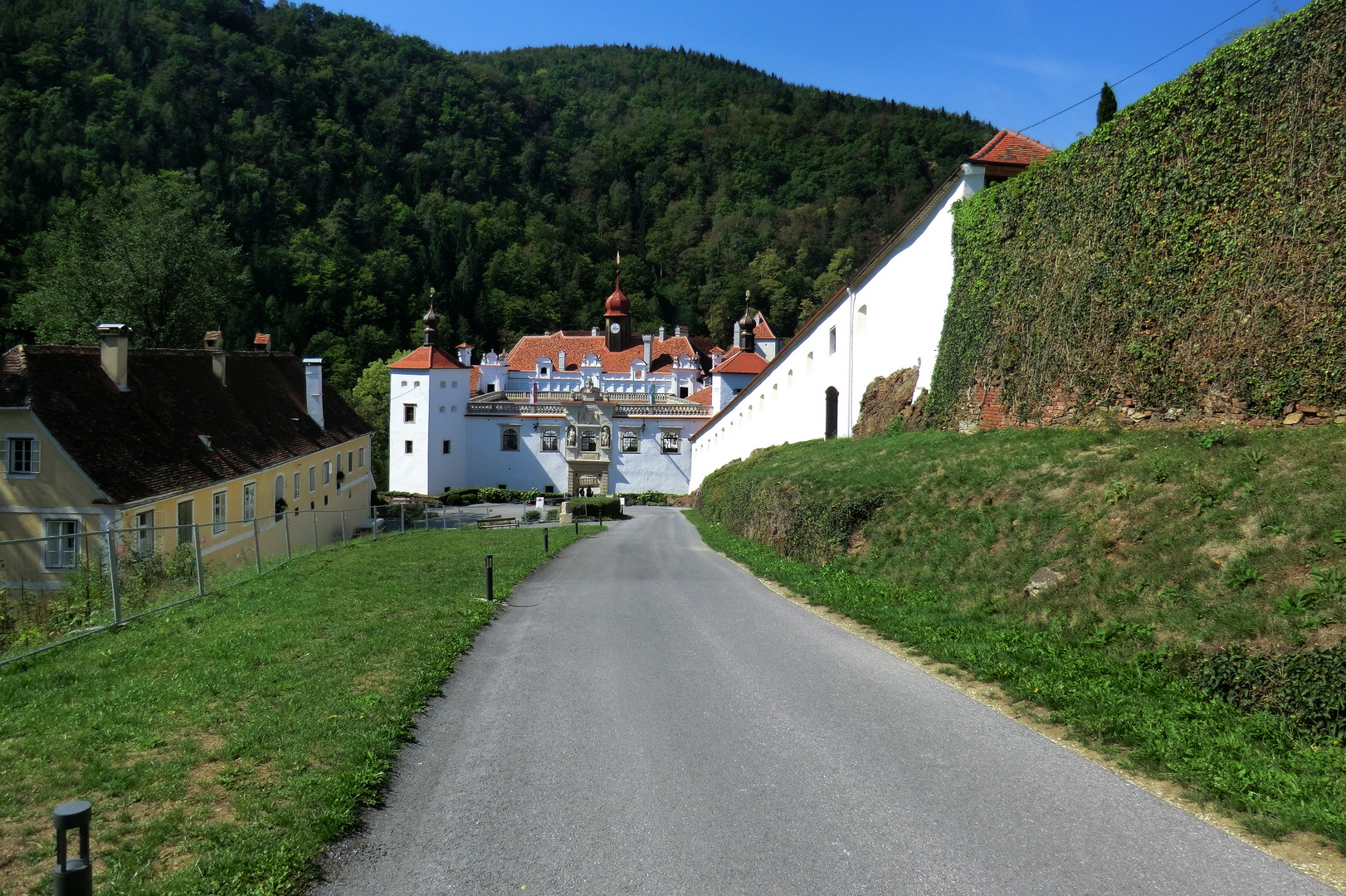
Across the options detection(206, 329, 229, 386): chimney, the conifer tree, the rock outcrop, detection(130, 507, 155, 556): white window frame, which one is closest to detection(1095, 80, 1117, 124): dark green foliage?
the conifer tree

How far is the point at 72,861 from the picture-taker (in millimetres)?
3836

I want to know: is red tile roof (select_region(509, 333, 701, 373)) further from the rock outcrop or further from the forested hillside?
the rock outcrop

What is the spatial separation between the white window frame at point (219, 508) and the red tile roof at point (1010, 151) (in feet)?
73.4

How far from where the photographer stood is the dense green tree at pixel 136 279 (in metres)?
39.9

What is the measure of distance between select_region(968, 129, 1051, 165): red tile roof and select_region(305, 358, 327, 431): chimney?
1137 inches

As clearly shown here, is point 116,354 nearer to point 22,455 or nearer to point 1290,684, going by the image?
point 22,455

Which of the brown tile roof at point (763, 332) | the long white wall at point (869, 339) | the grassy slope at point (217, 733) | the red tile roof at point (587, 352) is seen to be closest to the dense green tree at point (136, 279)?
the long white wall at point (869, 339)

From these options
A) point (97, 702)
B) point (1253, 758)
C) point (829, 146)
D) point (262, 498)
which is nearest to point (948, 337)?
point (1253, 758)

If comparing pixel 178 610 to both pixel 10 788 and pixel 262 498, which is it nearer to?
pixel 10 788

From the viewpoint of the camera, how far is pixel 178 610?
12680mm

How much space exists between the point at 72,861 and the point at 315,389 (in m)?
36.3

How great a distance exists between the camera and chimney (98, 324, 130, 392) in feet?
77.4

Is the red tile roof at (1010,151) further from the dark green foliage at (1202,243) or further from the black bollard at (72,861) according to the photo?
the black bollard at (72,861)

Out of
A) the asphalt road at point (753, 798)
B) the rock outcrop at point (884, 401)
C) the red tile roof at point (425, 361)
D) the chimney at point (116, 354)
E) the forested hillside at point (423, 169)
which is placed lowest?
the asphalt road at point (753, 798)
